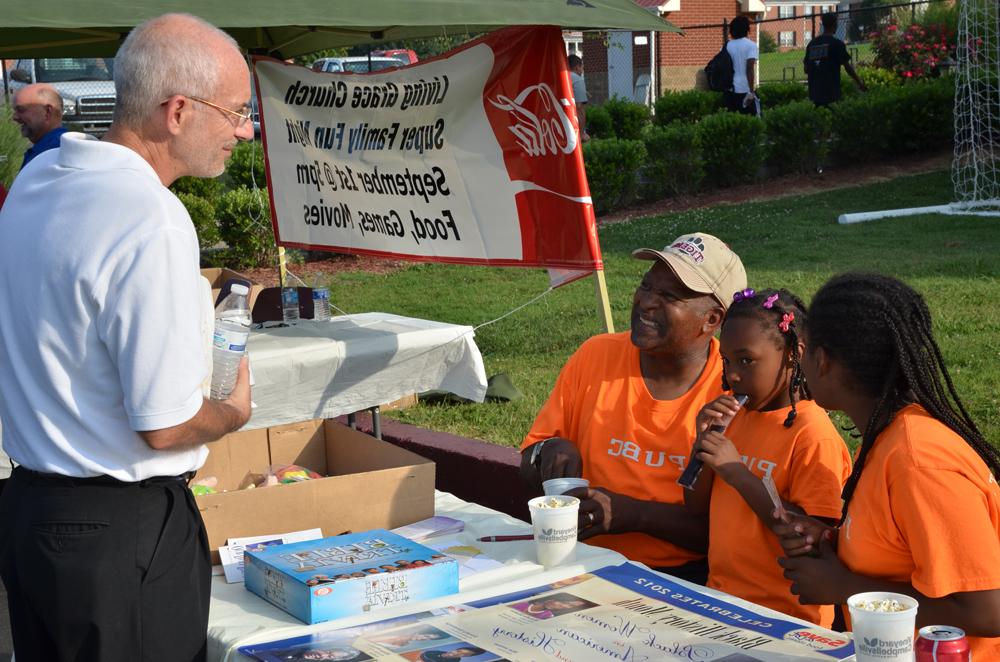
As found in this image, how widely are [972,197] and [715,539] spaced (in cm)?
1149

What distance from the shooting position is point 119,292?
2.04 m

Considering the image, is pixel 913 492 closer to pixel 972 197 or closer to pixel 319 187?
pixel 319 187

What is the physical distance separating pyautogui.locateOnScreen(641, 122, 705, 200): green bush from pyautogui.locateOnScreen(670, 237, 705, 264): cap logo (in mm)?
11496

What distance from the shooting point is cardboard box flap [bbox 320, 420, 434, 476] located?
134 inches

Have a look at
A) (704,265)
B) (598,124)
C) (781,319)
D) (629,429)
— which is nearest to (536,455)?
(629,429)

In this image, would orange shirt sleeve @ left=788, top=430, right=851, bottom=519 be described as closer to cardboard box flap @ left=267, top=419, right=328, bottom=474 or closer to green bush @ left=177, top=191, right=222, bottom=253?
cardboard box flap @ left=267, top=419, right=328, bottom=474

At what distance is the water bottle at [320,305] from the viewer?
5.57m

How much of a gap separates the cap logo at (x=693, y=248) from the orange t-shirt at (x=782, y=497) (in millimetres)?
571

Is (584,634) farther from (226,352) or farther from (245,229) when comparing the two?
(245,229)

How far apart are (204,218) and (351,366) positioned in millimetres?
7549

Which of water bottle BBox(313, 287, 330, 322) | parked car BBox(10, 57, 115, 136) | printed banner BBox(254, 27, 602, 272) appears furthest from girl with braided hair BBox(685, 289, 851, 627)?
parked car BBox(10, 57, 115, 136)

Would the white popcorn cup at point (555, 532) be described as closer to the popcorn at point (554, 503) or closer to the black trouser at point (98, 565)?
the popcorn at point (554, 503)

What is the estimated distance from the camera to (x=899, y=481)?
7.38 ft

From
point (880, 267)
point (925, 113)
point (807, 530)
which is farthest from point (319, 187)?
point (925, 113)
